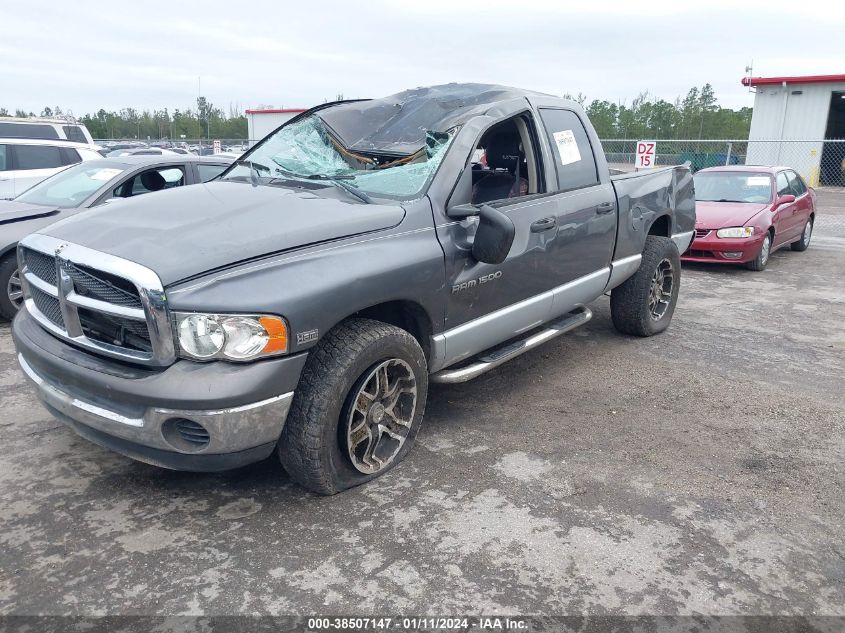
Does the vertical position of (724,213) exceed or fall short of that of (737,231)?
it exceeds it

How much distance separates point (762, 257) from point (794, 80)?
64.9 feet

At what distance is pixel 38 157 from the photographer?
10258mm

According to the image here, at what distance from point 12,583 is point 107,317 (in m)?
1.10

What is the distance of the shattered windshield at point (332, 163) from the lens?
3781 millimetres

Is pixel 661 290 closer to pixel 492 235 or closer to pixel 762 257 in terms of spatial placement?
pixel 492 235

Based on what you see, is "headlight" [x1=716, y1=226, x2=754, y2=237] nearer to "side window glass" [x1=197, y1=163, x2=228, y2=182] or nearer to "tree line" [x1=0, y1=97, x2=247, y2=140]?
"side window glass" [x1=197, y1=163, x2=228, y2=182]

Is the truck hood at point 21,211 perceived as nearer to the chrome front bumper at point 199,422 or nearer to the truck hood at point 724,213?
the chrome front bumper at point 199,422

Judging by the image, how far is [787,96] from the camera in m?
26.0

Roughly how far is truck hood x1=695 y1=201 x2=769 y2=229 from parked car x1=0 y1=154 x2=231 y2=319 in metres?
6.66

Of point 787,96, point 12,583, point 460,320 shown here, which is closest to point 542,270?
point 460,320

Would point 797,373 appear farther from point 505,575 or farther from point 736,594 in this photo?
point 505,575

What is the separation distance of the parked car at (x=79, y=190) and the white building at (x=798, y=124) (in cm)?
2272

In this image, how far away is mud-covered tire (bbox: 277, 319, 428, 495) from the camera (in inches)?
120

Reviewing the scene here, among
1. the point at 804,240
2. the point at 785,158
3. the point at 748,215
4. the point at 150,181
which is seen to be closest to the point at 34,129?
the point at 150,181
